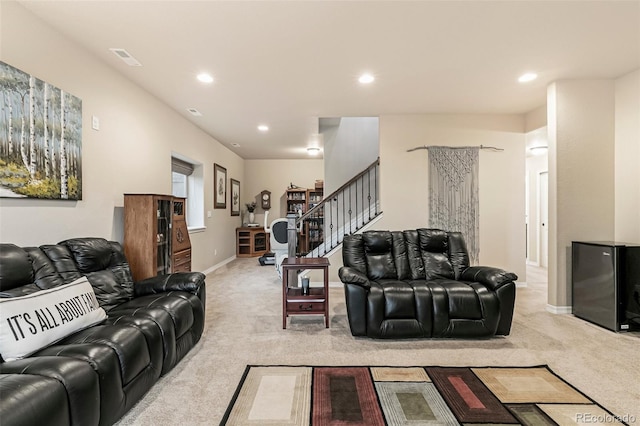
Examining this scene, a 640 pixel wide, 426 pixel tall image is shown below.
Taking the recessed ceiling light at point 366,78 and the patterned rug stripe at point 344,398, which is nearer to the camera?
the patterned rug stripe at point 344,398

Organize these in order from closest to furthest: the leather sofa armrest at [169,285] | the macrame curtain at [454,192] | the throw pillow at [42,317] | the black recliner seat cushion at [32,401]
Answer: the black recliner seat cushion at [32,401] < the throw pillow at [42,317] < the leather sofa armrest at [169,285] < the macrame curtain at [454,192]

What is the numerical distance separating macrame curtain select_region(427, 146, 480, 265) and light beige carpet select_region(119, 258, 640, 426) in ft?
4.77

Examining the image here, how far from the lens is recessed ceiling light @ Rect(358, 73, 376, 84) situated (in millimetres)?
3486

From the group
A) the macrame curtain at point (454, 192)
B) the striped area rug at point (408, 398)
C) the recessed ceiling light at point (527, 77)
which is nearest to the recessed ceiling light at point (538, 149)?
the macrame curtain at point (454, 192)

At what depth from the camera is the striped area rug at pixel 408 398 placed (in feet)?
5.91

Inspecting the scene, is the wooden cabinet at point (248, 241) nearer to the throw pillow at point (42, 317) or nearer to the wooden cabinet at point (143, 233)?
the wooden cabinet at point (143, 233)

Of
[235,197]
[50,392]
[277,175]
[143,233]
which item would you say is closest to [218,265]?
[235,197]

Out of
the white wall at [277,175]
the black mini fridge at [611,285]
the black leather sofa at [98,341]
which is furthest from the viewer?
the white wall at [277,175]

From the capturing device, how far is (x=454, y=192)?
16.1 ft

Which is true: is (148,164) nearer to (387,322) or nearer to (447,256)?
(387,322)

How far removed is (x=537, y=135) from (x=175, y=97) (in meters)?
5.69

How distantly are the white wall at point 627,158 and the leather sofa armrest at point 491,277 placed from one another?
1818 millimetres

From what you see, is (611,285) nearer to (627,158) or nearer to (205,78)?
(627,158)

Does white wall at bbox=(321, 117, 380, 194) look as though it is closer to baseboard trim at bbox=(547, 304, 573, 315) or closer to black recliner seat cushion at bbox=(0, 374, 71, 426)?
baseboard trim at bbox=(547, 304, 573, 315)
